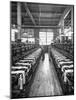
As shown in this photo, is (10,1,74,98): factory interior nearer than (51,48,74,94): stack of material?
Yes

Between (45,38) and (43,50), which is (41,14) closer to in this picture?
(45,38)

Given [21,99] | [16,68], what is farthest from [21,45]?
[21,99]

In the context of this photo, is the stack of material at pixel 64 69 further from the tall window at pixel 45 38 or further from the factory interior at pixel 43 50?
the tall window at pixel 45 38

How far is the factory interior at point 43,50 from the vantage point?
2775 millimetres

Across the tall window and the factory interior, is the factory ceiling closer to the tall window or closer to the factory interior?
the factory interior

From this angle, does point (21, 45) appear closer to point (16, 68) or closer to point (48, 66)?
point (16, 68)

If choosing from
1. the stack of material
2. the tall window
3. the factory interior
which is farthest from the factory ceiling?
the stack of material

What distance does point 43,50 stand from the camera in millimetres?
2928

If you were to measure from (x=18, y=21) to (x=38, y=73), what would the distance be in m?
1.10

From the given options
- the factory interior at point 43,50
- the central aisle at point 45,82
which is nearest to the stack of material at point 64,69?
the factory interior at point 43,50

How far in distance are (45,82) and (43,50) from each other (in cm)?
64

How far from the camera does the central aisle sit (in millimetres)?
2816

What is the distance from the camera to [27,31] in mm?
2803

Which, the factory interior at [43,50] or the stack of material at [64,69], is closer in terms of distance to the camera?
the factory interior at [43,50]
